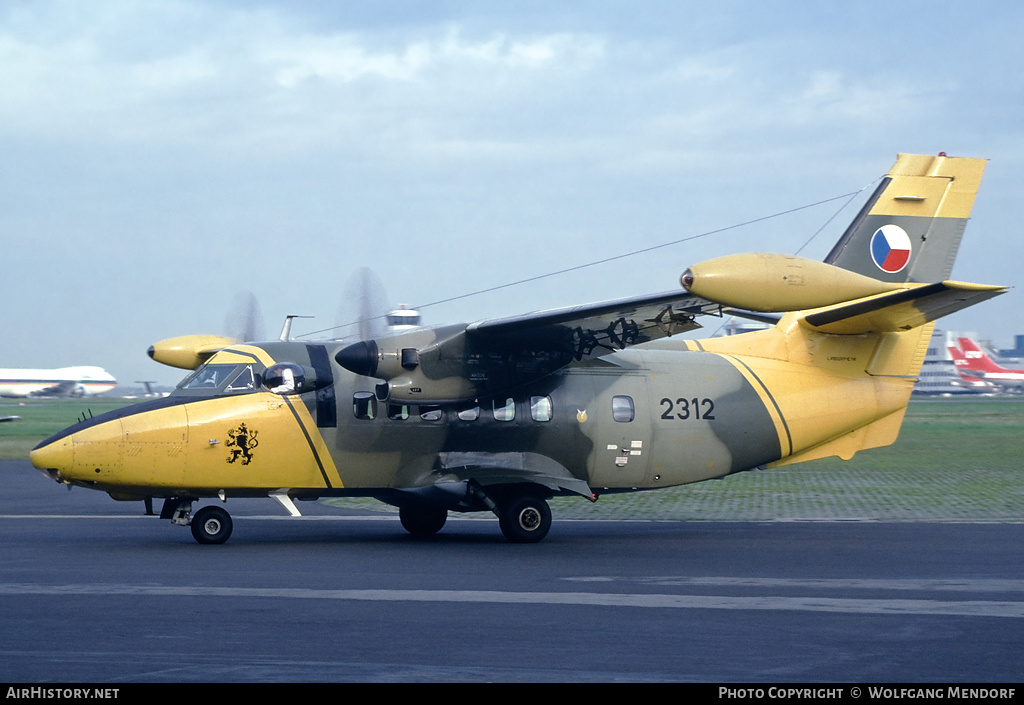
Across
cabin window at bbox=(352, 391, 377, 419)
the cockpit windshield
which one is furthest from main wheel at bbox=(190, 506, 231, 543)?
cabin window at bbox=(352, 391, 377, 419)

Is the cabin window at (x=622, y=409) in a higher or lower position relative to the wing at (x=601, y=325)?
lower

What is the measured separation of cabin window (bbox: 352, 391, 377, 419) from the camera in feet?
52.1

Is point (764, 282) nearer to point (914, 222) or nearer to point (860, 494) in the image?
point (914, 222)

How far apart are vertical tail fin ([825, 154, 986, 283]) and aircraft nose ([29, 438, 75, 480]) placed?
12748 mm

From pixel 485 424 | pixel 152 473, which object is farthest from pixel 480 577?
pixel 152 473

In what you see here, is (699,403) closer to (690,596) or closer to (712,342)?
(712,342)

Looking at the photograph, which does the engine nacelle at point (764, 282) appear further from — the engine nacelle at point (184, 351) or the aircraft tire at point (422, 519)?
the engine nacelle at point (184, 351)

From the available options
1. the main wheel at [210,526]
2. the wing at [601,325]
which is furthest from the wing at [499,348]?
the main wheel at [210,526]

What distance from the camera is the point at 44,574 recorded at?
39.6 ft

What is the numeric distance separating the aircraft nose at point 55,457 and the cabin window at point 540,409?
666 cm

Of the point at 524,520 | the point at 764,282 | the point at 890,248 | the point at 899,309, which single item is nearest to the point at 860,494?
the point at 890,248

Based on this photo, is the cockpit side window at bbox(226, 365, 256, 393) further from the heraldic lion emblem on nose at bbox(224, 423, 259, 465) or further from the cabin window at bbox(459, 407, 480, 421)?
the cabin window at bbox(459, 407, 480, 421)

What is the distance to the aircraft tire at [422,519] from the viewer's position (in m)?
16.9

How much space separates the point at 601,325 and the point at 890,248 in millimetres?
6075
